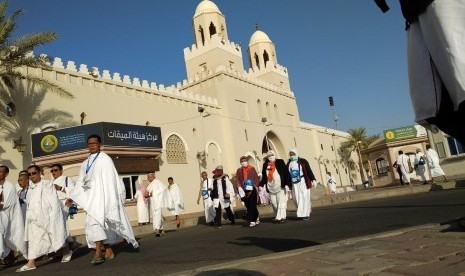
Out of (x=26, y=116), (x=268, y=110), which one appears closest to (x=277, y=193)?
(x=26, y=116)

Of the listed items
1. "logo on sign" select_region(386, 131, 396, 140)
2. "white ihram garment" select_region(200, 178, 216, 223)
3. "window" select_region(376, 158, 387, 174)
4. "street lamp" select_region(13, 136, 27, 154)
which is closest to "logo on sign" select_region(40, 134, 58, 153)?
"street lamp" select_region(13, 136, 27, 154)

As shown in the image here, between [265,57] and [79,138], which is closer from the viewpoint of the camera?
[79,138]

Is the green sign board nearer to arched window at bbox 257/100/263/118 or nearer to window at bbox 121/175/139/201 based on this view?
arched window at bbox 257/100/263/118

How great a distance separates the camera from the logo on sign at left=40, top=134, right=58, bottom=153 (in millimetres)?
17234

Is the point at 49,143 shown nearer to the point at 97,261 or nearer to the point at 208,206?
the point at 208,206

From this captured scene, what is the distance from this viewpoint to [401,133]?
142 ft

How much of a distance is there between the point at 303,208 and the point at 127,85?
52.1 ft

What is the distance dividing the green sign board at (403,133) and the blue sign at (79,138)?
32.4 metres

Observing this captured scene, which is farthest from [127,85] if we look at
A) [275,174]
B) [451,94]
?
[451,94]

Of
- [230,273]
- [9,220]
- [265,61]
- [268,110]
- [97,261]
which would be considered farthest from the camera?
[265,61]

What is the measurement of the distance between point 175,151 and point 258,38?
2129 cm

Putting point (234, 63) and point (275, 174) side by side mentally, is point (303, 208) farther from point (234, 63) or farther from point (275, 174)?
point (234, 63)

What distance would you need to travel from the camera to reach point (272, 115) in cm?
3566

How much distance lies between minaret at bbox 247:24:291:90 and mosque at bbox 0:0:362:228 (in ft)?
0.34
